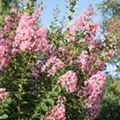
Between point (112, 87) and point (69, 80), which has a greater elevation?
point (112, 87)

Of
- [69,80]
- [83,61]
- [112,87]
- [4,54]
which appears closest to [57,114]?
[69,80]

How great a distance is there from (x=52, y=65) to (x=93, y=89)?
0.46 metres

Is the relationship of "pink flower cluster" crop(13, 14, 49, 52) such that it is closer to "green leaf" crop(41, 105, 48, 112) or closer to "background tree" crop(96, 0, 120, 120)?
"green leaf" crop(41, 105, 48, 112)

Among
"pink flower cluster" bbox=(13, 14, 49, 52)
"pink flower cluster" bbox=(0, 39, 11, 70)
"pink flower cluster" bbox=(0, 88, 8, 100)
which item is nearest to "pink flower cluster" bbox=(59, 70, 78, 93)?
"pink flower cluster" bbox=(13, 14, 49, 52)

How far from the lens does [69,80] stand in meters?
4.07

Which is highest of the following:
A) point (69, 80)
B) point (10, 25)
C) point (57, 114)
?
point (10, 25)

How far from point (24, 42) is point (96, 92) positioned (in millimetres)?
922

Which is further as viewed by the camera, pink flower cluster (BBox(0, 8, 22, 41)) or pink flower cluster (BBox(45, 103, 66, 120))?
pink flower cluster (BBox(0, 8, 22, 41))

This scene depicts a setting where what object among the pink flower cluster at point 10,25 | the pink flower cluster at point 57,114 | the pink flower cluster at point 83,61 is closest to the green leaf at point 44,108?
the pink flower cluster at point 57,114

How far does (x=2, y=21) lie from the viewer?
5.00 meters

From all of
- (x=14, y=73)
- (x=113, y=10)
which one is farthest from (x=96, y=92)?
(x=113, y=10)

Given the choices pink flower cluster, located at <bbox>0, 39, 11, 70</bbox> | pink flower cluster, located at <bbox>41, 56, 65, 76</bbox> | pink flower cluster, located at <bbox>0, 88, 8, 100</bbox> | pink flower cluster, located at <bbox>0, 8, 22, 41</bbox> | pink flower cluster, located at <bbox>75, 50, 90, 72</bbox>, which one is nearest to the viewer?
pink flower cluster, located at <bbox>0, 88, 8, 100</bbox>

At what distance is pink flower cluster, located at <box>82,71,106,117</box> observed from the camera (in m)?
4.23

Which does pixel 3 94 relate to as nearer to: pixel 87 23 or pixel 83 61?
pixel 83 61
